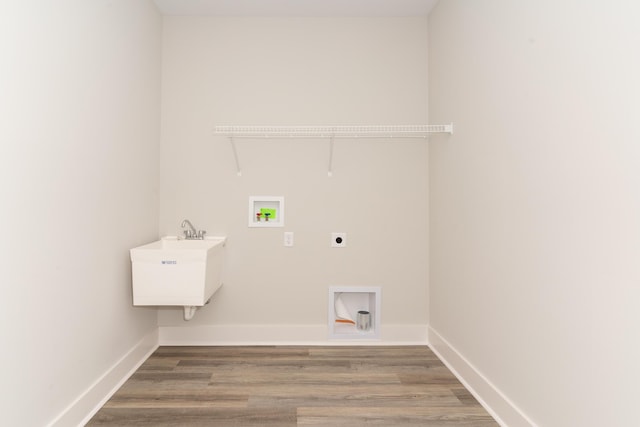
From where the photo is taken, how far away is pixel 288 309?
298 cm

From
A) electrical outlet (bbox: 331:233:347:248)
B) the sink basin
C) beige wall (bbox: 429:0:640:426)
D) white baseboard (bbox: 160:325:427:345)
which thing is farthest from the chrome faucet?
beige wall (bbox: 429:0:640:426)

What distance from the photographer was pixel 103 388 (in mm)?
2102

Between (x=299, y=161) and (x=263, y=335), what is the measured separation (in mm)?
1380

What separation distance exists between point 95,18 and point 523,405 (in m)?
2.87

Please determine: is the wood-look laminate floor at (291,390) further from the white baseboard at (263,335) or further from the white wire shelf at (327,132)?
the white wire shelf at (327,132)

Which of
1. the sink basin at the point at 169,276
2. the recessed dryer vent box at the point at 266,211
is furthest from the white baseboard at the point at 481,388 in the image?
the sink basin at the point at 169,276

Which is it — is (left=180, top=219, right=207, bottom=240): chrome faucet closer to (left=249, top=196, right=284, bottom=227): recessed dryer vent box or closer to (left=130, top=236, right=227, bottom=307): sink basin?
(left=249, top=196, right=284, bottom=227): recessed dryer vent box

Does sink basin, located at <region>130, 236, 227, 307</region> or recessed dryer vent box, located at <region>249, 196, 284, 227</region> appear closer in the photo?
sink basin, located at <region>130, 236, 227, 307</region>

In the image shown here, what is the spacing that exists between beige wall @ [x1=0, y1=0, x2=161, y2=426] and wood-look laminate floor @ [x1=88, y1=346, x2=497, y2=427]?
286mm

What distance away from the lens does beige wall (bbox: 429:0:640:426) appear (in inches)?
48.0

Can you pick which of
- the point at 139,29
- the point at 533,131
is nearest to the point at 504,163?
the point at 533,131

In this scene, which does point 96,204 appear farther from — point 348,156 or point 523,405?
point 523,405

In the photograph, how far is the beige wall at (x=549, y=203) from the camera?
4.00 feet

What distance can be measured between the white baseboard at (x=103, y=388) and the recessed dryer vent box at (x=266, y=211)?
1.14m
